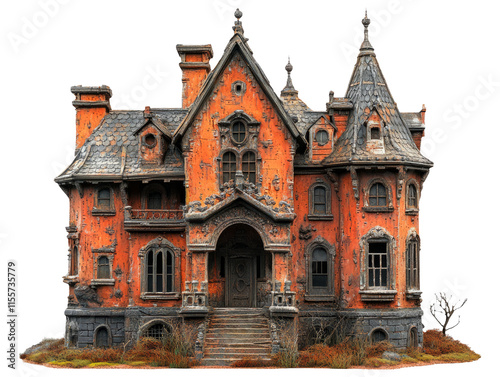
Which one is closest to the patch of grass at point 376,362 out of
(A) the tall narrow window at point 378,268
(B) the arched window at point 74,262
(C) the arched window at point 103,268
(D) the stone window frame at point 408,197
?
(A) the tall narrow window at point 378,268

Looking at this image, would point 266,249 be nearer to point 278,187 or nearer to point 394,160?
point 278,187

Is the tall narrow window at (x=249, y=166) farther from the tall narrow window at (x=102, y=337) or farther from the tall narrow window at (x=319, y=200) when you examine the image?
the tall narrow window at (x=102, y=337)

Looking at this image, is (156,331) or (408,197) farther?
(156,331)

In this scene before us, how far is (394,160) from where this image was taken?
4125 centimetres

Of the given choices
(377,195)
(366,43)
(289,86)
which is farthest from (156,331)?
(366,43)

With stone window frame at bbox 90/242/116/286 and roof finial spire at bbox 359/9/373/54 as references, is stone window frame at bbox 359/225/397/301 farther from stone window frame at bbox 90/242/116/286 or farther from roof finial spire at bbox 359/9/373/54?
stone window frame at bbox 90/242/116/286

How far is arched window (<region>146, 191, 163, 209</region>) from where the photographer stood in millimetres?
44156

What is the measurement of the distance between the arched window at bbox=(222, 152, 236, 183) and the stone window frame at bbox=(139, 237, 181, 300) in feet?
14.3

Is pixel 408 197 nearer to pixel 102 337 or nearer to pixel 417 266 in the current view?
pixel 417 266

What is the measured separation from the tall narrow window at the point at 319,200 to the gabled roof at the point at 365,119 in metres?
1.44

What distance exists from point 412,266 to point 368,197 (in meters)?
4.07

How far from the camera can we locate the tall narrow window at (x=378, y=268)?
137 feet

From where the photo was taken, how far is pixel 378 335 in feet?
136

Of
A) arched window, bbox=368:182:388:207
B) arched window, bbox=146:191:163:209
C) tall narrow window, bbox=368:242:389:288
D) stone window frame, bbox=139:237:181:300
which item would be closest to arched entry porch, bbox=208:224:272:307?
stone window frame, bbox=139:237:181:300
